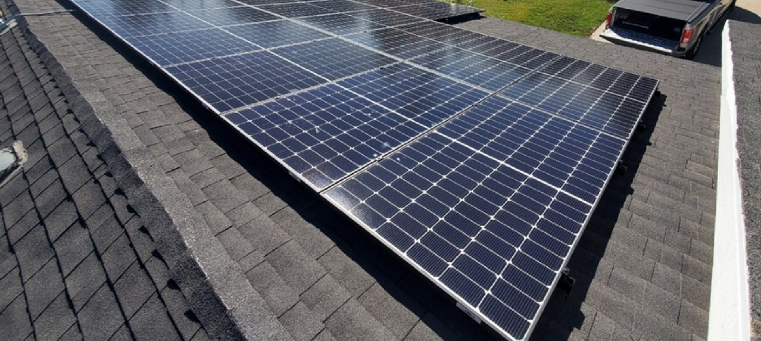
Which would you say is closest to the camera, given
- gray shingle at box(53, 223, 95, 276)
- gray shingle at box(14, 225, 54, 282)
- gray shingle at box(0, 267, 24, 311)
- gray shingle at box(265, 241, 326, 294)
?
gray shingle at box(265, 241, 326, 294)

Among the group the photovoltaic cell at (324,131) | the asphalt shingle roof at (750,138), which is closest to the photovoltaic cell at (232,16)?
the photovoltaic cell at (324,131)

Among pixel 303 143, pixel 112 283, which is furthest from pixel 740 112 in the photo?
pixel 112 283

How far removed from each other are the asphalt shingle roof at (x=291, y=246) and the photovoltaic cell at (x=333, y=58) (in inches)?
138

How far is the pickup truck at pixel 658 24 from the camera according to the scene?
1872 centimetres

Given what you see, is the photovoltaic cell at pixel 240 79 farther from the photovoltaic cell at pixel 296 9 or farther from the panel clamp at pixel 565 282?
the panel clamp at pixel 565 282

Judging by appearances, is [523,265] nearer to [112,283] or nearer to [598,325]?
[598,325]

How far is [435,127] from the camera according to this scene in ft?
26.8

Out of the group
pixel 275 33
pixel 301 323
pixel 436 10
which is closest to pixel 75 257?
pixel 301 323

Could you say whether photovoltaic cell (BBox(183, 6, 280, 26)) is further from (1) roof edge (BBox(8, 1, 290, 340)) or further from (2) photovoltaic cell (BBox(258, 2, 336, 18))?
(1) roof edge (BBox(8, 1, 290, 340))

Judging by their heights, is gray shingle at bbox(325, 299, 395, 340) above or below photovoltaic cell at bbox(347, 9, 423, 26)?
below

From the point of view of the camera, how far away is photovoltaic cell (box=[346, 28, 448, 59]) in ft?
42.4

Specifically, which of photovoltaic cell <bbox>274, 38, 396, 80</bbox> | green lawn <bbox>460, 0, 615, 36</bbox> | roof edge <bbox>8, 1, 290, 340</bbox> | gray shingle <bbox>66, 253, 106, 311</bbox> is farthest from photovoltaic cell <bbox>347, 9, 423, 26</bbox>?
green lawn <bbox>460, 0, 615, 36</bbox>

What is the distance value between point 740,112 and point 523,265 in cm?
618

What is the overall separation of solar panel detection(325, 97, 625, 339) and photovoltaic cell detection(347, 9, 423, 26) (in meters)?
10.5
